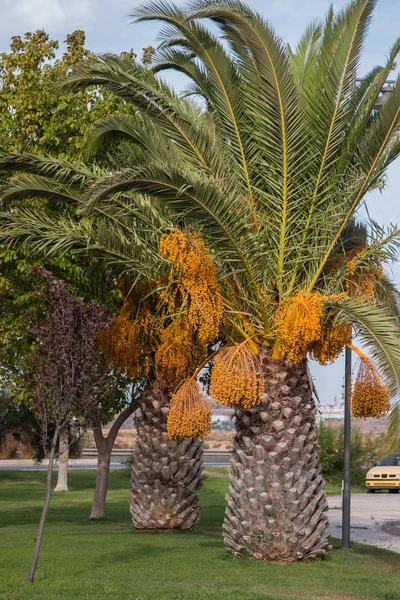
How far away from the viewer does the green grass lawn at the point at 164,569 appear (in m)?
10.9

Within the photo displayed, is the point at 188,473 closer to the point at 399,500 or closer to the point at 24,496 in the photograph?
the point at 24,496

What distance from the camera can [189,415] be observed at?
12.9m

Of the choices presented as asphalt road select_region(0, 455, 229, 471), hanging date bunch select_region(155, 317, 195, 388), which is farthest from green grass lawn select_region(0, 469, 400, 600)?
asphalt road select_region(0, 455, 229, 471)

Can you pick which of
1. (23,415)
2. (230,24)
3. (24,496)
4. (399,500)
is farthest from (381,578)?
(23,415)

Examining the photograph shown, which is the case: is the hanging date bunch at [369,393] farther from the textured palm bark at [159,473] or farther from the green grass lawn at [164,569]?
the textured palm bark at [159,473]

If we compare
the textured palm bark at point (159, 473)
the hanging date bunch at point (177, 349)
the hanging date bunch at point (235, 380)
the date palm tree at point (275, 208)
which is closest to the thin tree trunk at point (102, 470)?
the textured palm bark at point (159, 473)

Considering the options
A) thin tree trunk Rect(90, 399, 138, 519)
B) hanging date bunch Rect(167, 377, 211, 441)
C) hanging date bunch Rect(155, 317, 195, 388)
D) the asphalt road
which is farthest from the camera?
the asphalt road

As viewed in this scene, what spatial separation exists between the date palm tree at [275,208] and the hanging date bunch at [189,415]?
0.46m

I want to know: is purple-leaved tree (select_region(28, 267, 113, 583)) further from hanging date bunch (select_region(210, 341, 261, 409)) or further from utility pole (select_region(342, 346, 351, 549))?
utility pole (select_region(342, 346, 351, 549))

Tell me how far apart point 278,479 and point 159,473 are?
4171mm

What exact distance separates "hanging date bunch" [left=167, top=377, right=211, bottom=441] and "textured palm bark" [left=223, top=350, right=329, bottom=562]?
1012 millimetres

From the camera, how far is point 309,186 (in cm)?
1373

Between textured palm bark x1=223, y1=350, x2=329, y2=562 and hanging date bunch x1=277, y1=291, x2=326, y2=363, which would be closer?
hanging date bunch x1=277, y1=291, x2=326, y2=363

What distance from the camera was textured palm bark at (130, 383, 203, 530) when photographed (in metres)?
17.2
